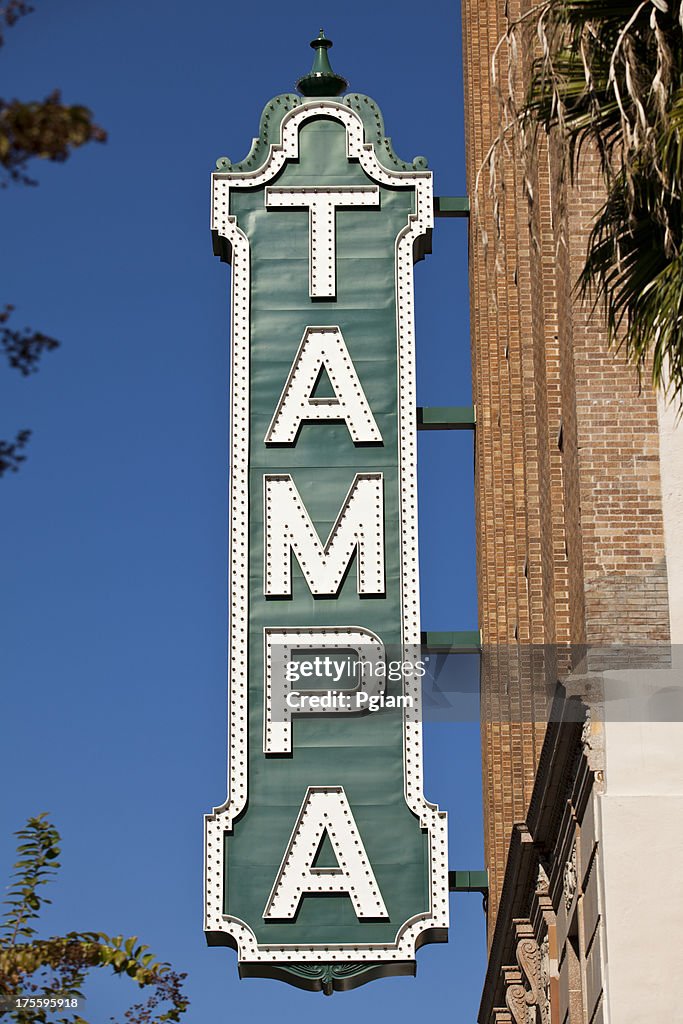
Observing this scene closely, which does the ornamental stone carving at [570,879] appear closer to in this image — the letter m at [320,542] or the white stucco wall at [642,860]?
the white stucco wall at [642,860]

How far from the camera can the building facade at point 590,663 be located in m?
14.8

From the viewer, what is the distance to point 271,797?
67.3 feet

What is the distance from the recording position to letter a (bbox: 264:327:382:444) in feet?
71.8

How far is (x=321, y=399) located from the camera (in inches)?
869

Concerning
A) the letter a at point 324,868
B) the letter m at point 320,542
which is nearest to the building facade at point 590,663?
the letter a at point 324,868

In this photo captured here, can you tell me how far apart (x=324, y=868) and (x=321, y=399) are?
Answer: 545 cm

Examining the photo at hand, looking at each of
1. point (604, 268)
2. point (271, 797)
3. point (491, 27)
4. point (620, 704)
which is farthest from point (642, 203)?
point (491, 27)

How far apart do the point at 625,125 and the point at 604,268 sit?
1412 millimetres

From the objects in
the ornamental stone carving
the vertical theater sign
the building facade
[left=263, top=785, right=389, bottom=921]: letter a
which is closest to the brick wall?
the building facade

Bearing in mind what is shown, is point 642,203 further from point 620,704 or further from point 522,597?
point 522,597

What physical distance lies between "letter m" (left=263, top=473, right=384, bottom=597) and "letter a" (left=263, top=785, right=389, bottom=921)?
2.38m

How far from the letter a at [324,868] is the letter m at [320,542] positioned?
238 cm

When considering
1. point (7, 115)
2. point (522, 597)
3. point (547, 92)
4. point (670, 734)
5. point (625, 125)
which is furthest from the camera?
point (522, 597)

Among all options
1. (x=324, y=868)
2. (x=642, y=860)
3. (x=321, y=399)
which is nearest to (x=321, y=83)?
(x=321, y=399)
